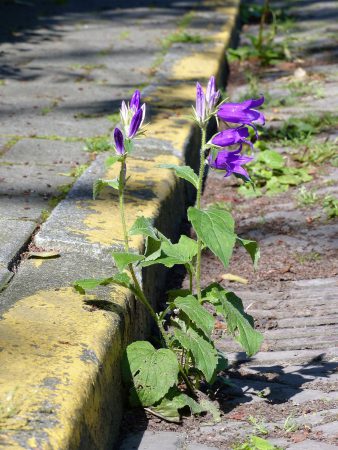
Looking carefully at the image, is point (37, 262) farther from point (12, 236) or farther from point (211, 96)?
point (211, 96)

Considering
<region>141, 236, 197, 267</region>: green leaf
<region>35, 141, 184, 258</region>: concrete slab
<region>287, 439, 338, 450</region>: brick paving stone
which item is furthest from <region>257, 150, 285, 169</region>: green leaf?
<region>287, 439, 338, 450</region>: brick paving stone

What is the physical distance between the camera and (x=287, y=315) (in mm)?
3139

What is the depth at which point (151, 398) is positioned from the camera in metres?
2.38

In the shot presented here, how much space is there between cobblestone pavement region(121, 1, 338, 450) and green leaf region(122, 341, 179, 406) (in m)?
0.11

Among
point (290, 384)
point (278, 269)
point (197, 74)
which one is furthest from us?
point (197, 74)

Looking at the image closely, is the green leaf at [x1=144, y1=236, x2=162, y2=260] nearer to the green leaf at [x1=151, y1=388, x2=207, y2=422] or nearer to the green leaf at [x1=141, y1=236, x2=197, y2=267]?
the green leaf at [x1=141, y1=236, x2=197, y2=267]

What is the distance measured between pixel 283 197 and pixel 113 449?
210cm

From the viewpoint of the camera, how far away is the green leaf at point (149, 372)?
92.7 inches

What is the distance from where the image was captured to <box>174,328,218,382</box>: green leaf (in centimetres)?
237

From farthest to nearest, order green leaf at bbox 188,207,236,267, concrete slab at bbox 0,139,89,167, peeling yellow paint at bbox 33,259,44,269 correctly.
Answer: concrete slab at bbox 0,139,89,167
peeling yellow paint at bbox 33,259,44,269
green leaf at bbox 188,207,236,267

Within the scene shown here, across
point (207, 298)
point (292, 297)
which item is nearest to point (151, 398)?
point (207, 298)

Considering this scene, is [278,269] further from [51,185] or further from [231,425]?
[231,425]

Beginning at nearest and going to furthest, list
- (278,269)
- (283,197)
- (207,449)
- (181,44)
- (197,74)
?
(207,449) → (278,269) → (283,197) → (197,74) → (181,44)

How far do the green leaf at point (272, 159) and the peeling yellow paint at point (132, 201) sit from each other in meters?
0.76
